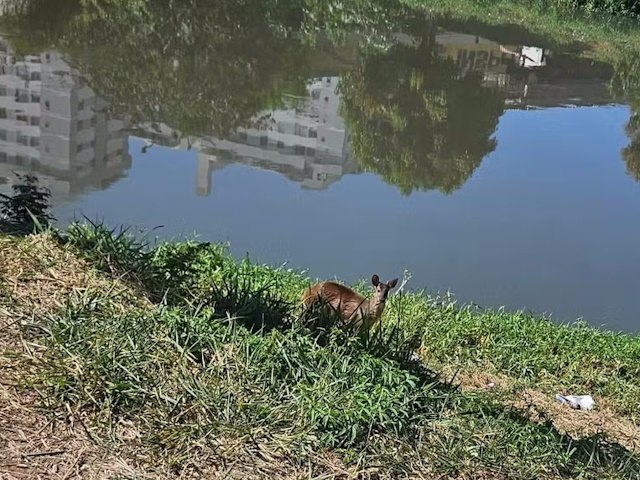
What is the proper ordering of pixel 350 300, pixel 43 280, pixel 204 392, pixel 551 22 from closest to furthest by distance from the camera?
pixel 204 392
pixel 43 280
pixel 350 300
pixel 551 22

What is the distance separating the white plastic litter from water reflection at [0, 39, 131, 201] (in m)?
5.13

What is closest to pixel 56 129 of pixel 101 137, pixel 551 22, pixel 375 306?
pixel 101 137

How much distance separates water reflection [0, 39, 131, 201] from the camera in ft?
28.7

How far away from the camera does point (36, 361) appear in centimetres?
285

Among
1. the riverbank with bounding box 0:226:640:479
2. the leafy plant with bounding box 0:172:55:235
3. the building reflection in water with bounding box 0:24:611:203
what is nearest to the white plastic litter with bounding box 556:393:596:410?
the riverbank with bounding box 0:226:640:479

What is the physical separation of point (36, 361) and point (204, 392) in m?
0.59

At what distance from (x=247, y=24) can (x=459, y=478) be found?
47.5 ft

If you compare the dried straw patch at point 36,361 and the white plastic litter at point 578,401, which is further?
the white plastic litter at point 578,401

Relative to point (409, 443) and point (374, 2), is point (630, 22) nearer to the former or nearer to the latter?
point (374, 2)

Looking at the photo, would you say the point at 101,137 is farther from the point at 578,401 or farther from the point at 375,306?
the point at 578,401

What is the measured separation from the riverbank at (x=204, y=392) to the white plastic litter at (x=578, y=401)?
4.34 ft

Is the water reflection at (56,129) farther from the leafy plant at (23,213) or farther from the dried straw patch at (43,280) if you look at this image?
the dried straw patch at (43,280)

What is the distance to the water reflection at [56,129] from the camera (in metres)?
8.74

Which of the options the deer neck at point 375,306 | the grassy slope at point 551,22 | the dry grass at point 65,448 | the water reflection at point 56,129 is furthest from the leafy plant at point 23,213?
the grassy slope at point 551,22
